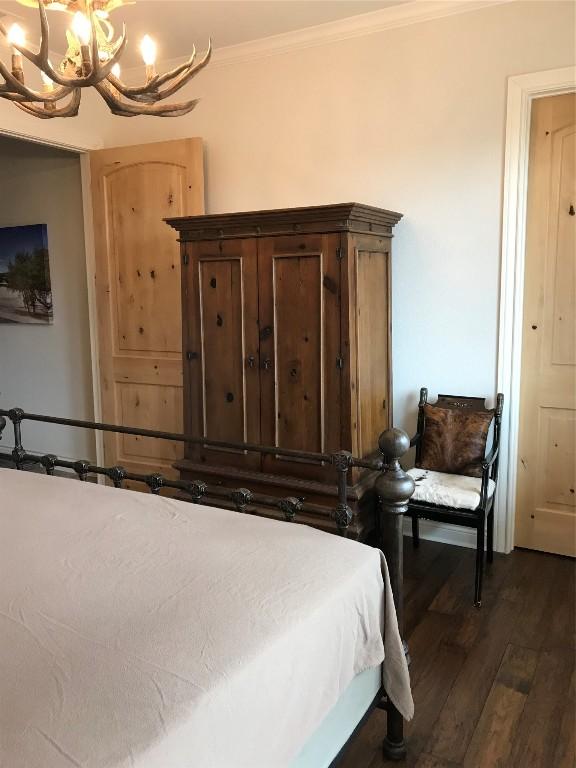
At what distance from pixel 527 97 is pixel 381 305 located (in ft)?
3.87

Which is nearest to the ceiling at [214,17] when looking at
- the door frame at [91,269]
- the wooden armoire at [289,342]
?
the door frame at [91,269]

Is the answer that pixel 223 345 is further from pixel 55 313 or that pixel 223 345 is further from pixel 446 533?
pixel 55 313

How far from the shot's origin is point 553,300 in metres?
3.24

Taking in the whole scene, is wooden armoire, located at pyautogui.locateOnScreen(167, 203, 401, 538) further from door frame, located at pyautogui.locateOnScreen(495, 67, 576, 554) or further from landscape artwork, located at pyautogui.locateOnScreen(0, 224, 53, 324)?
landscape artwork, located at pyautogui.locateOnScreen(0, 224, 53, 324)

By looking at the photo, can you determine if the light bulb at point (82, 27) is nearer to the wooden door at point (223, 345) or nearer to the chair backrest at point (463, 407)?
the wooden door at point (223, 345)

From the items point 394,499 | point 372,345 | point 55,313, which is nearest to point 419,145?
point 372,345

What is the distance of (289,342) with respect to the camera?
323 centimetres

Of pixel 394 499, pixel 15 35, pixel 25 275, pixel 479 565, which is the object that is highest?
pixel 15 35

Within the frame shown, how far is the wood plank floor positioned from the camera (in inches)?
79.5

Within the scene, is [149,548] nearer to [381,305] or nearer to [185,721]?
[185,721]

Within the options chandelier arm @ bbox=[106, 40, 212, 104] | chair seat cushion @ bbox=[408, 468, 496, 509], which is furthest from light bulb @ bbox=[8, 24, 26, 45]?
chair seat cushion @ bbox=[408, 468, 496, 509]

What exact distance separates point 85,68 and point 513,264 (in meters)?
2.19

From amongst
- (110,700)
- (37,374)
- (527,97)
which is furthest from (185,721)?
(37,374)

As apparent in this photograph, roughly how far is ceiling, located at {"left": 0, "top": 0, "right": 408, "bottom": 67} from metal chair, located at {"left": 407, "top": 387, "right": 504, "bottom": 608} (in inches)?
78.9
